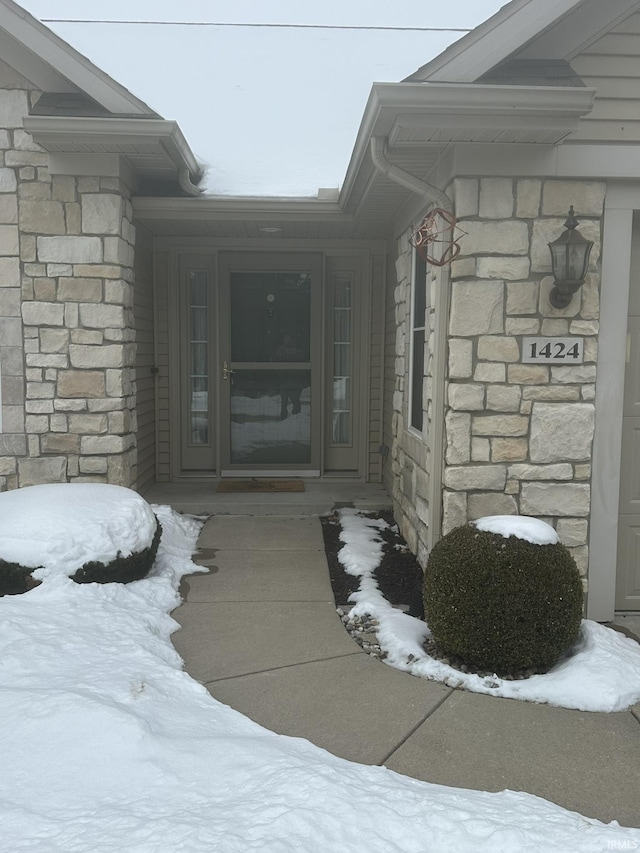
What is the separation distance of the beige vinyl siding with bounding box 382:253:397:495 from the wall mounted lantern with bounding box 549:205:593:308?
2431 mm

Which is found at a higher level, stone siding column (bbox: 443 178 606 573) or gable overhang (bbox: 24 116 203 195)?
→ gable overhang (bbox: 24 116 203 195)

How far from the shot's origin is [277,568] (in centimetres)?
471

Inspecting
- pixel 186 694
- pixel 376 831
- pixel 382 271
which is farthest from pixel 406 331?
pixel 376 831

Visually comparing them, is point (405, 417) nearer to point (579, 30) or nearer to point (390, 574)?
point (390, 574)

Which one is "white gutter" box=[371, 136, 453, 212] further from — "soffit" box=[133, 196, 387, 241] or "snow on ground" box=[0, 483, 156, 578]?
"snow on ground" box=[0, 483, 156, 578]

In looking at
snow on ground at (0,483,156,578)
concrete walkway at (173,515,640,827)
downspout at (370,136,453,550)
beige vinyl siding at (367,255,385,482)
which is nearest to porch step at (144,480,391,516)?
beige vinyl siding at (367,255,385,482)

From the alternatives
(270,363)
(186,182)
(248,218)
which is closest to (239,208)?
(248,218)

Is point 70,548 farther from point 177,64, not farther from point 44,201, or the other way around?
point 177,64

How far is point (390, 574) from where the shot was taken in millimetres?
4582

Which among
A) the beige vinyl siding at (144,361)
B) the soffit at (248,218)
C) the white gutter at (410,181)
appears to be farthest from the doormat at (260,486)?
the white gutter at (410,181)

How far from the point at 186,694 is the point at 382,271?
4.92m

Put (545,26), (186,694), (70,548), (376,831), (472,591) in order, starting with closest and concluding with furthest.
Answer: (376,831), (186,694), (472,591), (545,26), (70,548)

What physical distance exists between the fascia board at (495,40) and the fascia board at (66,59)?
6.07 ft

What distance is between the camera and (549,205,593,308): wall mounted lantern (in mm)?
3756
